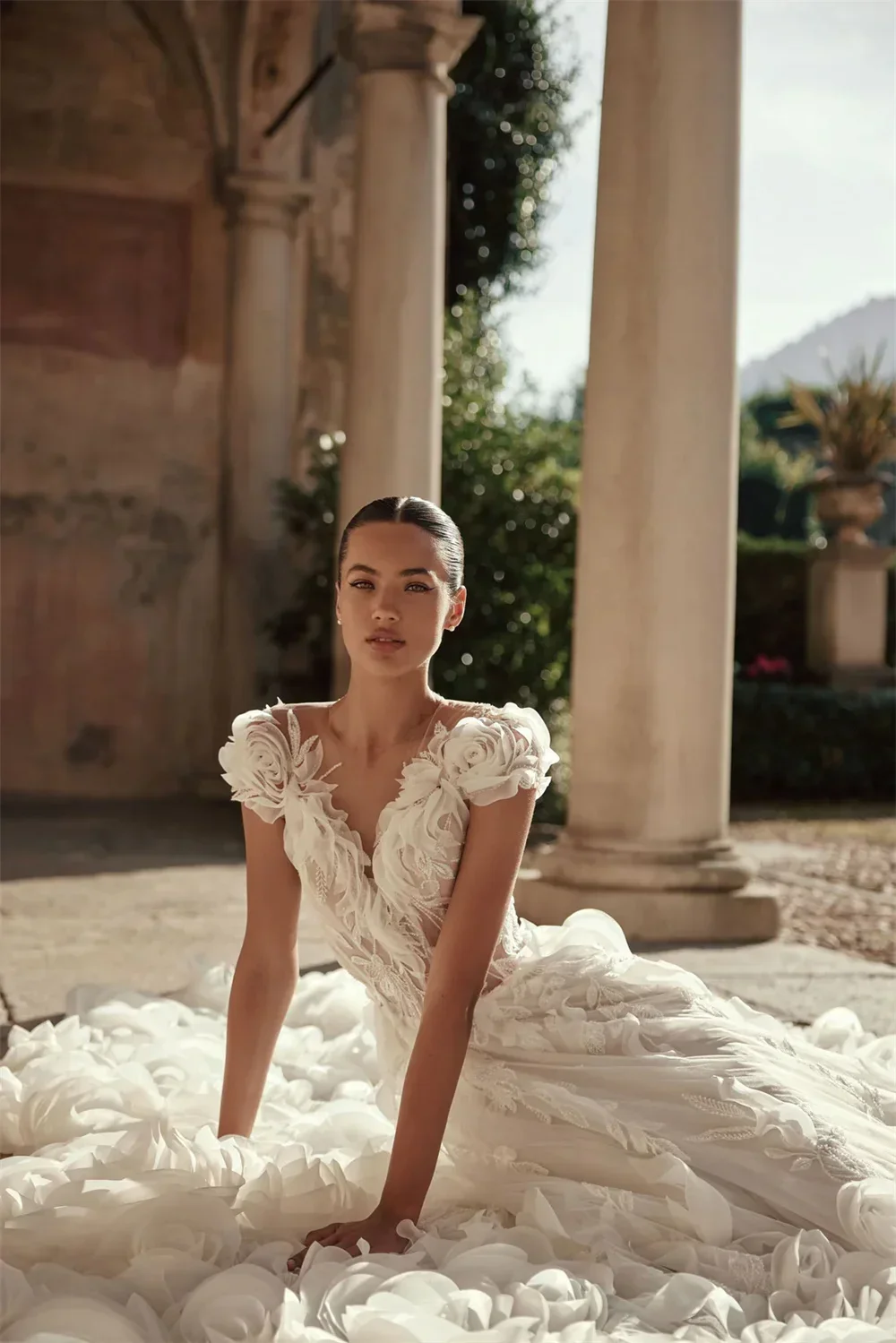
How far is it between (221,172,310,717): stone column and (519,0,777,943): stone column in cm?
580

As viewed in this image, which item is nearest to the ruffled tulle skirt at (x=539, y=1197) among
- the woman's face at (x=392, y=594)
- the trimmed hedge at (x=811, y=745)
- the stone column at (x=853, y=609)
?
the woman's face at (x=392, y=594)

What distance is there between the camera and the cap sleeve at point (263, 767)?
280cm

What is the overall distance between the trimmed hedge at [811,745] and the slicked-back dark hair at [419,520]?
412 inches

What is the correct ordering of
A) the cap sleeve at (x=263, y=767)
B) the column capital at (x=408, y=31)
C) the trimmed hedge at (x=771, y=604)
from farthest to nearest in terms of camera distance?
the trimmed hedge at (x=771, y=604) → the column capital at (x=408, y=31) → the cap sleeve at (x=263, y=767)

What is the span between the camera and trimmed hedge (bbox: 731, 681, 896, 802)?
42.3 ft

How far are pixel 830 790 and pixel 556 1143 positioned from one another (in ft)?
36.3

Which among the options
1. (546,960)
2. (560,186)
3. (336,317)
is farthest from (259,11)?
(546,960)

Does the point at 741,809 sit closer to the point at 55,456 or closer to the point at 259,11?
the point at 55,456

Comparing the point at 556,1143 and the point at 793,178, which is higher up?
the point at 793,178

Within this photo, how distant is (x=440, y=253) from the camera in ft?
25.5

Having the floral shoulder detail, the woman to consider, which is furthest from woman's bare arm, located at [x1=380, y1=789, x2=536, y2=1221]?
the floral shoulder detail

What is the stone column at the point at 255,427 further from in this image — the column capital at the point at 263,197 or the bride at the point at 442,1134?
the bride at the point at 442,1134

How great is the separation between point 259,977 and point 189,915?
341cm

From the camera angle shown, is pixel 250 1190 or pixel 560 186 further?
pixel 560 186
